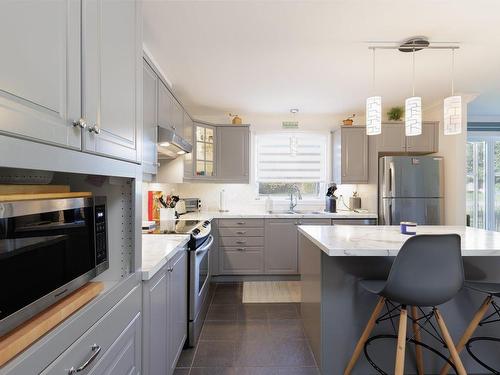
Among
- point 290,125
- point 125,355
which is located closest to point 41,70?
point 125,355

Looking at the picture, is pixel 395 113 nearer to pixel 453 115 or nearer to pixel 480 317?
pixel 453 115

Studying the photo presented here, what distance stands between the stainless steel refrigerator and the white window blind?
3.62 ft

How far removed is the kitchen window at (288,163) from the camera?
14.6 feet

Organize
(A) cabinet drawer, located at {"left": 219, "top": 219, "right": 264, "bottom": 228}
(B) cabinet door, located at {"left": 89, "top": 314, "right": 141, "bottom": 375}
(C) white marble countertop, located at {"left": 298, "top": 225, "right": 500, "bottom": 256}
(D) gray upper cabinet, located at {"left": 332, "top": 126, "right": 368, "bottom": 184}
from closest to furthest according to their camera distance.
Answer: (B) cabinet door, located at {"left": 89, "top": 314, "right": 141, "bottom": 375}
(C) white marble countertop, located at {"left": 298, "top": 225, "right": 500, "bottom": 256}
(A) cabinet drawer, located at {"left": 219, "top": 219, "right": 264, "bottom": 228}
(D) gray upper cabinet, located at {"left": 332, "top": 126, "right": 368, "bottom": 184}

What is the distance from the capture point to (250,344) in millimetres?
2260

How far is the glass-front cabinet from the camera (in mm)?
3756

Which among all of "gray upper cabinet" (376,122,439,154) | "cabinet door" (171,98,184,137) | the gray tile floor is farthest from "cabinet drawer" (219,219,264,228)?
"gray upper cabinet" (376,122,439,154)

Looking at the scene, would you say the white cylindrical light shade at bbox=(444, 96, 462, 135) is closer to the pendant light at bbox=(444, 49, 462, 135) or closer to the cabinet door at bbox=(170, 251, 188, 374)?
the pendant light at bbox=(444, 49, 462, 135)

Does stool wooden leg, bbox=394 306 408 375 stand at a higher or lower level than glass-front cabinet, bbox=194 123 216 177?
lower

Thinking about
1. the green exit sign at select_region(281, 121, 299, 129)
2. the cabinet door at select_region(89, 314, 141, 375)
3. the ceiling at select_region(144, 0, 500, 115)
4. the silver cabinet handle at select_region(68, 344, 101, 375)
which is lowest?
the cabinet door at select_region(89, 314, 141, 375)

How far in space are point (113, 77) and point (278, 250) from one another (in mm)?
3137

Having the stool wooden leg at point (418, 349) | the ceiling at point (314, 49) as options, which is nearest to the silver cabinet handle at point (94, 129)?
A: the ceiling at point (314, 49)

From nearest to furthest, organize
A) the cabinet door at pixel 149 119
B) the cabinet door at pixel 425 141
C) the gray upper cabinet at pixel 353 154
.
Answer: the cabinet door at pixel 149 119
the cabinet door at pixel 425 141
the gray upper cabinet at pixel 353 154

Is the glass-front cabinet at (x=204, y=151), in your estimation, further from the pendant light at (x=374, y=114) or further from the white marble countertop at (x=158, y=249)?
the pendant light at (x=374, y=114)
